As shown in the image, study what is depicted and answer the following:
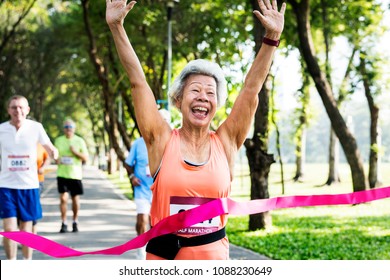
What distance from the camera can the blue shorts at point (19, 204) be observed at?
7.47 meters

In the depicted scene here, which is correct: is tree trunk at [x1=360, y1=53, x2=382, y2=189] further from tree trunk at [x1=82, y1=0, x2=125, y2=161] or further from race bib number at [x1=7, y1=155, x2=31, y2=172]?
race bib number at [x1=7, y1=155, x2=31, y2=172]

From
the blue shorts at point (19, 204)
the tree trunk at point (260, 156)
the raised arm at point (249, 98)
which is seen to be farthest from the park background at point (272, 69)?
the raised arm at point (249, 98)

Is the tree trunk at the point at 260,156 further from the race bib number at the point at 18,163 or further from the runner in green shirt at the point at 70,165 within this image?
the race bib number at the point at 18,163

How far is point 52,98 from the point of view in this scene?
4866cm

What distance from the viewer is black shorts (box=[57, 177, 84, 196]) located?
12328 mm

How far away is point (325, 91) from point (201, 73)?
14.8m

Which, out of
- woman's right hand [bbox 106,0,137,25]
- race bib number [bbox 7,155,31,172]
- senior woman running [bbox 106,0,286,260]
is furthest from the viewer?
race bib number [bbox 7,155,31,172]

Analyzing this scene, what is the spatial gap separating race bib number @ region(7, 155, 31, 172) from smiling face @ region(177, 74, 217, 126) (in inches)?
182

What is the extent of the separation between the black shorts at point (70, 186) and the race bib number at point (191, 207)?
377 inches

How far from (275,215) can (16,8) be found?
1511 cm

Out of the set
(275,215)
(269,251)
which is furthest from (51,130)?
(269,251)

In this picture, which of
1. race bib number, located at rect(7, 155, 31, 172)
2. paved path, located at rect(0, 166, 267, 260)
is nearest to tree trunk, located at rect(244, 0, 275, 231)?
paved path, located at rect(0, 166, 267, 260)

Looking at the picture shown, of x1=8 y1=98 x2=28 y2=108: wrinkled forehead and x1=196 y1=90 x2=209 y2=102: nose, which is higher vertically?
x1=8 y1=98 x2=28 y2=108: wrinkled forehead
